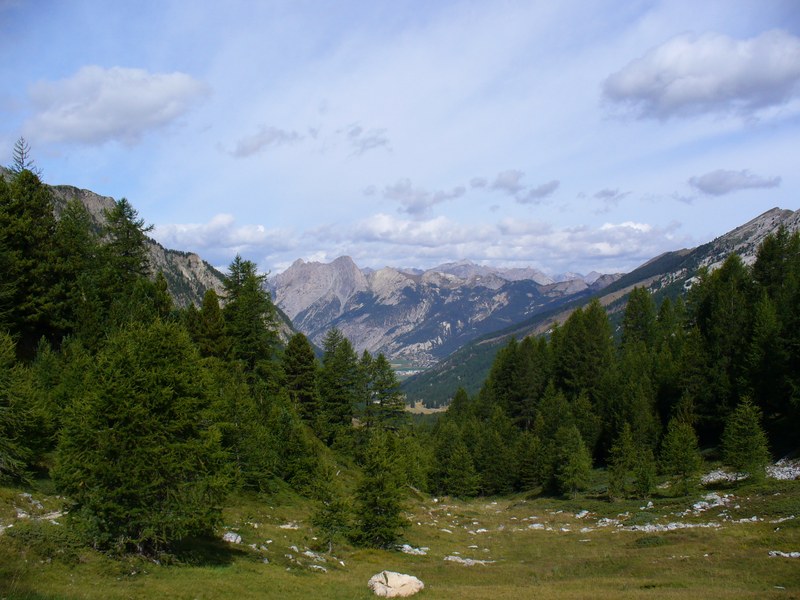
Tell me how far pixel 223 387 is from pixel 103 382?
857 inches

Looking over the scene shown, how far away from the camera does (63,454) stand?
19109 millimetres

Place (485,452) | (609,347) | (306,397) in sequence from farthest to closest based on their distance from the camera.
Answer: (609,347), (485,452), (306,397)

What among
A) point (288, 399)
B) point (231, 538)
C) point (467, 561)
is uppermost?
point (288, 399)

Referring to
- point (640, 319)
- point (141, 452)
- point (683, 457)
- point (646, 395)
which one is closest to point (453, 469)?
point (646, 395)

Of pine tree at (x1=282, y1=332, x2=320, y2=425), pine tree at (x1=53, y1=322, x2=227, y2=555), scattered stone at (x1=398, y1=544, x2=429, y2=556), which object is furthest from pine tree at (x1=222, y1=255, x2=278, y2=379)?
pine tree at (x1=53, y1=322, x2=227, y2=555)

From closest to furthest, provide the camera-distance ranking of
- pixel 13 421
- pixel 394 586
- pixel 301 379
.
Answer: pixel 394 586 < pixel 13 421 < pixel 301 379

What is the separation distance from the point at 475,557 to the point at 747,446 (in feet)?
93.3

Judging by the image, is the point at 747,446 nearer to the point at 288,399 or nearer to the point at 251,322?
the point at 288,399

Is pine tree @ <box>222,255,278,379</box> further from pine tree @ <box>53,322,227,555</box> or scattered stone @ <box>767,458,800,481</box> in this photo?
scattered stone @ <box>767,458,800,481</box>

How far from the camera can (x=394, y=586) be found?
22.3 metres

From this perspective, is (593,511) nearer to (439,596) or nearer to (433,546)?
(433,546)

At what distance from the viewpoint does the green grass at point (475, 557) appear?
17688mm

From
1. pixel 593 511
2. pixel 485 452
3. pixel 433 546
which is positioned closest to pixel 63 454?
pixel 433 546

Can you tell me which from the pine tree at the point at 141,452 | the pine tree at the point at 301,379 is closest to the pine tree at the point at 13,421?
the pine tree at the point at 141,452
